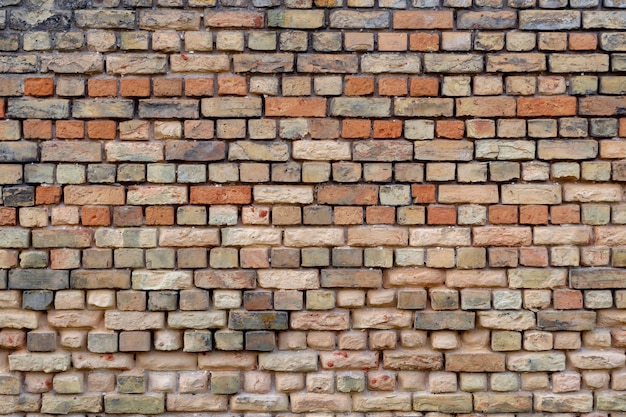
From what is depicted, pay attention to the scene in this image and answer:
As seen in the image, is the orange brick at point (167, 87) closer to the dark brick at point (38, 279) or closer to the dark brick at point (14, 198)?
the dark brick at point (14, 198)

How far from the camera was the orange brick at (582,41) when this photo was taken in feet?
7.46

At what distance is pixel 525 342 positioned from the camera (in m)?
2.28

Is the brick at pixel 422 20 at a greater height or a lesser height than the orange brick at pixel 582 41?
greater

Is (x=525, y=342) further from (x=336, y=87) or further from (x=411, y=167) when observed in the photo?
(x=336, y=87)

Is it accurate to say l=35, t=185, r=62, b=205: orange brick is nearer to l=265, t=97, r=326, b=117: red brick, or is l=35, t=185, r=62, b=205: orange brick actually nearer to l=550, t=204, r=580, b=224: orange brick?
l=265, t=97, r=326, b=117: red brick

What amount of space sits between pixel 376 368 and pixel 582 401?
34.8 inches

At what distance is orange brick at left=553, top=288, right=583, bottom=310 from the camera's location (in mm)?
2271

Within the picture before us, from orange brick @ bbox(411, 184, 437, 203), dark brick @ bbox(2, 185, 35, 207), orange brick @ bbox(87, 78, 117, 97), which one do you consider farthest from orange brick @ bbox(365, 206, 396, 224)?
dark brick @ bbox(2, 185, 35, 207)

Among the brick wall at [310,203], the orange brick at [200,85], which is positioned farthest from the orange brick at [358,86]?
the orange brick at [200,85]

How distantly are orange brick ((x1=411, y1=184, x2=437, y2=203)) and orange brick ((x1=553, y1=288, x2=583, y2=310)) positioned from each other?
2.17ft

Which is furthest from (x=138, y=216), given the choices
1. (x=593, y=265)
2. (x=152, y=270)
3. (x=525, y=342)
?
(x=593, y=265)

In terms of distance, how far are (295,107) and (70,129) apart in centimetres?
95

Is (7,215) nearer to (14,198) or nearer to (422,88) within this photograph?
(14,198)

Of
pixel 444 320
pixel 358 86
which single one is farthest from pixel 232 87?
→ pixel 444 320
